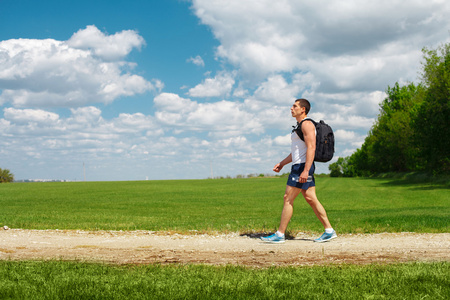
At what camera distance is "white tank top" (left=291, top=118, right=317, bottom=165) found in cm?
791

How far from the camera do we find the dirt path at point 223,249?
6.87m

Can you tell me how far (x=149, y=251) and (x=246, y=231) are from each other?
312 cm

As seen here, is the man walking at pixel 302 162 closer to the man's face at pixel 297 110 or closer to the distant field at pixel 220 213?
the man's face at pixel 297 110

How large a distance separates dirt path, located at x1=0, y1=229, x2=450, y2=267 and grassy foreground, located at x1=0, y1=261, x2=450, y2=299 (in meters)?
0.79

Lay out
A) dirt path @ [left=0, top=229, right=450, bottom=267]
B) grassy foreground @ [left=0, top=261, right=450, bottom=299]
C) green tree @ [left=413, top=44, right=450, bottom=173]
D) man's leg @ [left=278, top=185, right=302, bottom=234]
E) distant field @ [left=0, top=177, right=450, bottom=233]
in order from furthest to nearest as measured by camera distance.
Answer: green tree @ [left=413, top=44, right=450, bottom=173]
distant field @ [left=0, top=177, right=450, bottom=233]
man's leg @ [left=278, top=185, right=302, bottom=234]
dirt path @ [left=0, top=229, right=450, bottom=267]
grassy foreground @ [left=0, top=261, right=450, bottom=299]

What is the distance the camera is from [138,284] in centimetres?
511

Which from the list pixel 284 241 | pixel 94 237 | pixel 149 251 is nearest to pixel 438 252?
pixel 284 241

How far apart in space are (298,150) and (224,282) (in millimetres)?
3549

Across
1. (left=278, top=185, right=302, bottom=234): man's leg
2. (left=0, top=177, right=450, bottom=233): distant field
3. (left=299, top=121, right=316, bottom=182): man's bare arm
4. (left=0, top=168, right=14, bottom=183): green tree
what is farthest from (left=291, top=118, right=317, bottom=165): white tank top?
(left=0, top=168, right=14, bottom=183): green tree

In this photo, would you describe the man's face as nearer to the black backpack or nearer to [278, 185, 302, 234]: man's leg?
the black backpack

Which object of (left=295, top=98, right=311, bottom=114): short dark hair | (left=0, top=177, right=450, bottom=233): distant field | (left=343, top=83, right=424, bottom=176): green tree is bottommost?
(left=0, top=177, right=450, bottom=233): distant field

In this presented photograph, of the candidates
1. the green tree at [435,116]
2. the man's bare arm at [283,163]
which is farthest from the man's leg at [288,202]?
the green tree at [435,116]

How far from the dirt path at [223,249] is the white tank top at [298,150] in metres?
1.64

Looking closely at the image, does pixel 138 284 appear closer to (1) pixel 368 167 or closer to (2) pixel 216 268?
(2) pixel 216 268
